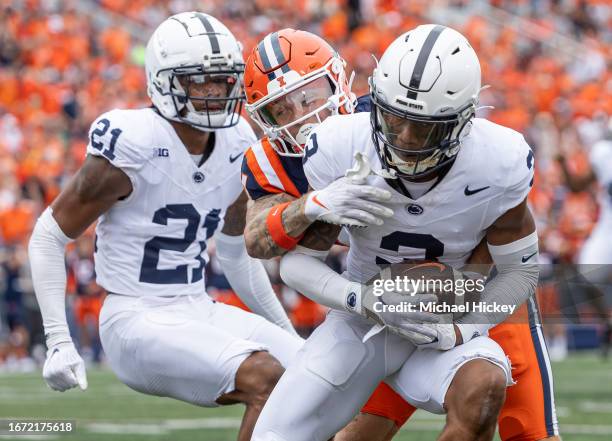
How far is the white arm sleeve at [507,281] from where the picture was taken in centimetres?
375

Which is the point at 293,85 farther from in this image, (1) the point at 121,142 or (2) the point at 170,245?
(2) the point at 170,245

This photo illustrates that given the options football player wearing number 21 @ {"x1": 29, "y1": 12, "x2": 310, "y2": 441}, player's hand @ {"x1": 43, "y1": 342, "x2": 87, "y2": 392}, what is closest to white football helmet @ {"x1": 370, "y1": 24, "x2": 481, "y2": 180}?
football player wearing number 21 @ {"x1": 29, "y1": 12, "x2": 310, "y2": 441}

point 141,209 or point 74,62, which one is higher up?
point 141,209

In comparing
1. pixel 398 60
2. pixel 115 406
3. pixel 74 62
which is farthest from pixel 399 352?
pixel 74 62

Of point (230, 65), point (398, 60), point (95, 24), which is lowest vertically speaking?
point (95, 24)

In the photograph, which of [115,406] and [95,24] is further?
[95,24]

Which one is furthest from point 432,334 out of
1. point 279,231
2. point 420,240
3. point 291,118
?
point 291,118

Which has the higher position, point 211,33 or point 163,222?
point 211,33

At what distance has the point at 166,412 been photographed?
25.9ft

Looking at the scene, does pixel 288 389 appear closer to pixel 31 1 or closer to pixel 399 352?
pixel 399 352

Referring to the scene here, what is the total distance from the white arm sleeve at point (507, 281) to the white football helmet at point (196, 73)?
1367 millimetres

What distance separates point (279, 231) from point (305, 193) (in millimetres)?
372

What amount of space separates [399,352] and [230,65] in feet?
4.86

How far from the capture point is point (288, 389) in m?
3.75
